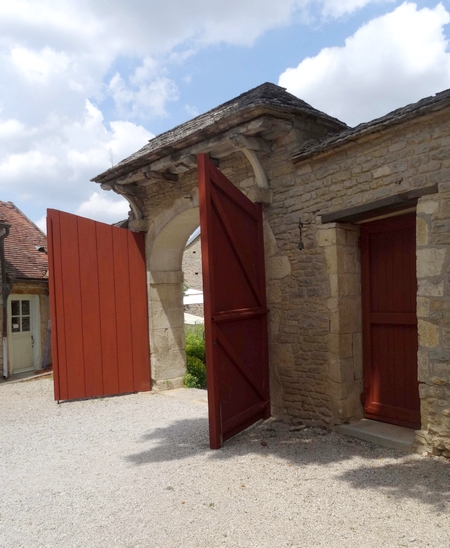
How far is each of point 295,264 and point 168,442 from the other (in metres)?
2.25

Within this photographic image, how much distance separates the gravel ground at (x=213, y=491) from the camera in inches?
113

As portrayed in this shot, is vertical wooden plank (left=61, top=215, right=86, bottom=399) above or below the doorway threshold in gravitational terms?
above

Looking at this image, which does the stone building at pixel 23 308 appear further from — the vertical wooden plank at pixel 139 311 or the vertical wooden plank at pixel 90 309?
the vertical wooden plank at pixel 139 311

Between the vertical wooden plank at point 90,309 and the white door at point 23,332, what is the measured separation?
3.87 meters

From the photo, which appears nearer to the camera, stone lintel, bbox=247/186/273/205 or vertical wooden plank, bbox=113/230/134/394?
stone lintel, bbox=247/186/273/205

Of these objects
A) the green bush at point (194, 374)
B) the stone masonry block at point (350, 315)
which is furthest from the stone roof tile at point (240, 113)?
the green bush at point (194, 374)

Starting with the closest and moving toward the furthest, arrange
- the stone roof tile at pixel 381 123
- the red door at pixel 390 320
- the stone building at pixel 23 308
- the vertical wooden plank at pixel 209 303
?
the stone roof tile at pixel 381 123 → the vertical wooden plank at pixel 209 303 → the red door at pixel 390 320 → the stone building at pixel 23 308

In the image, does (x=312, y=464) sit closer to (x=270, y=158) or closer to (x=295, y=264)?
(x=295, y=264)

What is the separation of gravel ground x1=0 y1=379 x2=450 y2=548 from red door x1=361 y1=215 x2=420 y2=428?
2.03 ft

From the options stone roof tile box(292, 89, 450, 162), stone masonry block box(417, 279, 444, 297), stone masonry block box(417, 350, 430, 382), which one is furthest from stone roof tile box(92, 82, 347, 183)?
stone masonry block box(417, 350, 430, 382)

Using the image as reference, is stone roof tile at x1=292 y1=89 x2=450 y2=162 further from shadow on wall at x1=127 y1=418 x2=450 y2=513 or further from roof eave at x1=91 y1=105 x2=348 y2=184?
shadow on wall at x1=127 y1=418 x2=450 y2=513

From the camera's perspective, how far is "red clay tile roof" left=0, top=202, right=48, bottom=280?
34.0 ft

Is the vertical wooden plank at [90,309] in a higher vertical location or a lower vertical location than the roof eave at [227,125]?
lower

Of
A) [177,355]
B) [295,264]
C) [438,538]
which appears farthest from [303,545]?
[177,355]
